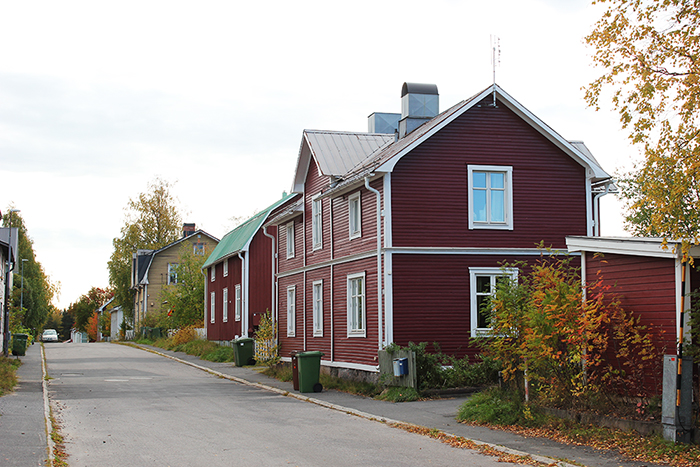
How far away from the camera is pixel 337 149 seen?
24.8m

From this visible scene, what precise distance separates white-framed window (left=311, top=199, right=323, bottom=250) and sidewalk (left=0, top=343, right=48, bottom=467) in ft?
30.8

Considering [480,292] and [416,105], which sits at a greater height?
[416,105]

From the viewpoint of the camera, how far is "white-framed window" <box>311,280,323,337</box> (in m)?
24.7

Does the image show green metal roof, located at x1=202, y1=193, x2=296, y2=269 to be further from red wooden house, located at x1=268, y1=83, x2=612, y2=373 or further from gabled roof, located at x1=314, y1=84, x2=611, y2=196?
gabled roof, located at x1=314, y1=84, x2=611, y2=196

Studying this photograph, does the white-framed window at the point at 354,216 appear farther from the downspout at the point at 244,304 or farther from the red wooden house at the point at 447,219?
the downspout at the point at 244,304

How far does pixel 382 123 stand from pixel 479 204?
866 centimetres

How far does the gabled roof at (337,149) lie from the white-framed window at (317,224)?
1557 mm

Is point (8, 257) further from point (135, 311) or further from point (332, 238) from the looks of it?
point (135, 311)

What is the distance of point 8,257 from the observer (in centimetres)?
3288

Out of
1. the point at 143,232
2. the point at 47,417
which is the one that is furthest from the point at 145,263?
the point at 47,417

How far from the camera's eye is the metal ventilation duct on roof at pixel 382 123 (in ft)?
93.4

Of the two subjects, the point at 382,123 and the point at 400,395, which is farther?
the point at 382,123

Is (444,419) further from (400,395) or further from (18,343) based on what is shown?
(18,343)

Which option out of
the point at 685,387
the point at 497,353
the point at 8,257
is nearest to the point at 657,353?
the point at 685,387
